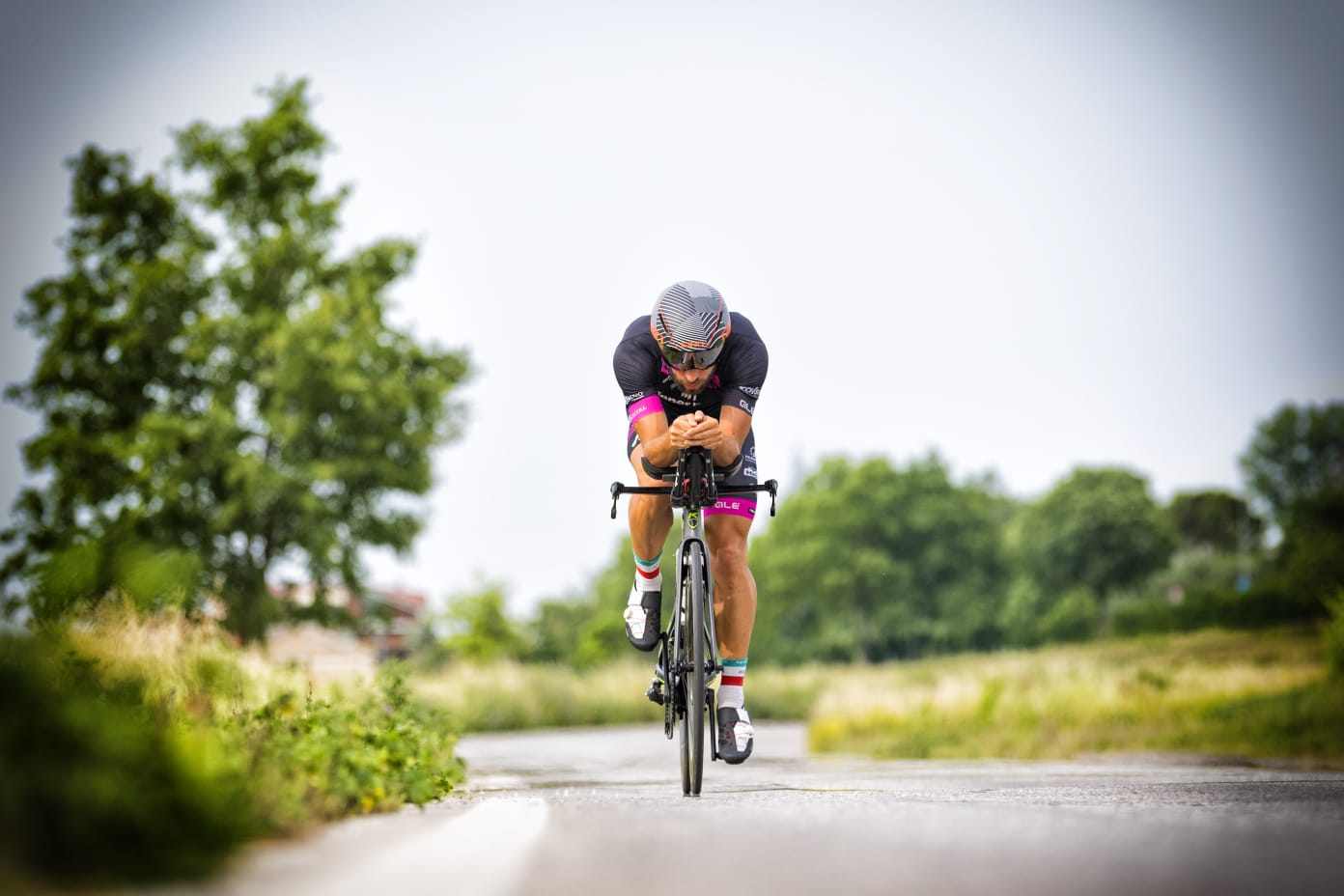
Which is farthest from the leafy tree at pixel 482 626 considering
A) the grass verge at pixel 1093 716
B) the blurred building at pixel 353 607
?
the grass verge at pixel 1093 716

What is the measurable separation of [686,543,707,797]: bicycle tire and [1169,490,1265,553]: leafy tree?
94.5m

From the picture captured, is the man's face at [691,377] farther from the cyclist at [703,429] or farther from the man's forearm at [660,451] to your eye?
the man's forearm at [660,451]

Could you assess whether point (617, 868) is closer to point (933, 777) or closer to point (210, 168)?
point (933, 777)

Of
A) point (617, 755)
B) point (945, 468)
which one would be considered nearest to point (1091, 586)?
point (945, 468)

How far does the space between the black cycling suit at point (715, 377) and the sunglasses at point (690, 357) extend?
148 mm

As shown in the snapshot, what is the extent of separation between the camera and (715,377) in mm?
6773

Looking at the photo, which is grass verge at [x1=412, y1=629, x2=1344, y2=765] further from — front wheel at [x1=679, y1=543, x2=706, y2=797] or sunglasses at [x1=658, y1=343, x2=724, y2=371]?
sunglasses at [x1=658, y1=343, x2=724, y2=371]

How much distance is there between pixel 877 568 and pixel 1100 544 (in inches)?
660

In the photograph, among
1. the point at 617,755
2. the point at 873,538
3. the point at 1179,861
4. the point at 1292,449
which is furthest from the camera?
the point at 1292,449

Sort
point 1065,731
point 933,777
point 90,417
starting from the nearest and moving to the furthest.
A: point 933,777, point 1065,731, point 90,417

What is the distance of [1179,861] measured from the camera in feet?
11.9

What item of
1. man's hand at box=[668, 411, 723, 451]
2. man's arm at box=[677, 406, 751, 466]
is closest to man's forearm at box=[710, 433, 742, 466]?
man's arm at box=[677, 406, 751, 466]

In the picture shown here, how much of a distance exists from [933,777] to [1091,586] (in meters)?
74.4

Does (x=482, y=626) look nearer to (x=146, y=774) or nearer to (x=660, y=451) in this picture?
(x=660, y=451)
